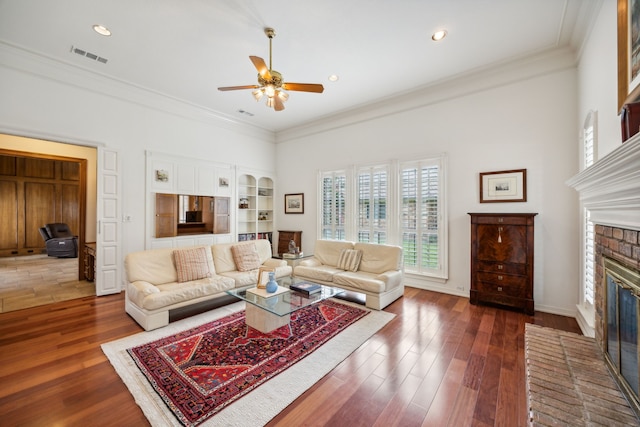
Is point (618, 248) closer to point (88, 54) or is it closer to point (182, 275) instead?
point (182, 275)

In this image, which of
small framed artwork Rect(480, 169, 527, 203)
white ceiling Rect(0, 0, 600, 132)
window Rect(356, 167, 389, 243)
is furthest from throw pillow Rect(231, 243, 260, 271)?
small framed artwork Rect(480, 169, 527, 203)

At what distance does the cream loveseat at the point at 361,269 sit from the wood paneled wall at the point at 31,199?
7.24 meters

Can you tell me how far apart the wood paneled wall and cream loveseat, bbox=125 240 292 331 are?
5.71 meters

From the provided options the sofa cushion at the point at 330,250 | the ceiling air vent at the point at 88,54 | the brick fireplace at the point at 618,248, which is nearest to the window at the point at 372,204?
the sofa cushion at the point at 330,250

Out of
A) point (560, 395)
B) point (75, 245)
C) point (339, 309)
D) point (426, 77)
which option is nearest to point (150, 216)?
point (339, 309)

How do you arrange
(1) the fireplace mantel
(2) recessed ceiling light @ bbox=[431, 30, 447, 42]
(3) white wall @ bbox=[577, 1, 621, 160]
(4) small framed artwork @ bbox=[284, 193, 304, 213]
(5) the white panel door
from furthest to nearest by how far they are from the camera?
(4) small framed artwork @ bbox=[284, 193, 304, 213] → (5) the white panel door → (2) recessed ceiling light @ bbox=[431, 30, 447, 42] → (3) white wall @ bbox=[577, 1, 621, 160] → (1) the fireplace mantel

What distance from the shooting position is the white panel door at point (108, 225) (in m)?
4.27

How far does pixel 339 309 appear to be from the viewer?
372 cm

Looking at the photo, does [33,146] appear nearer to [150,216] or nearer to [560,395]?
[150,216]

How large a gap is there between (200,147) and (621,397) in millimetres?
6487

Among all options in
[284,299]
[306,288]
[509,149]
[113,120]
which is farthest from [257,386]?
[113,120]

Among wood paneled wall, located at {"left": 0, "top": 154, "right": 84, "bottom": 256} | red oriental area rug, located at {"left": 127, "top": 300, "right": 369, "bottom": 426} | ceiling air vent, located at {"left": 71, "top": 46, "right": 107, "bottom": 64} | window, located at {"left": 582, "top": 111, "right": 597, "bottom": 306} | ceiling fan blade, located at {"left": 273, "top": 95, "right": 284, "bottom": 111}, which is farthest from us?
wood paneled wall, located at {"left": 0, "top": 154, "right": 84, "bottom": 256}

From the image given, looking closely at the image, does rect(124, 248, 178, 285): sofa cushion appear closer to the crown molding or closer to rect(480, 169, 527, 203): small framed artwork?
the crown molding

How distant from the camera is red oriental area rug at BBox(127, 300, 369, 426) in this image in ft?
6.41
